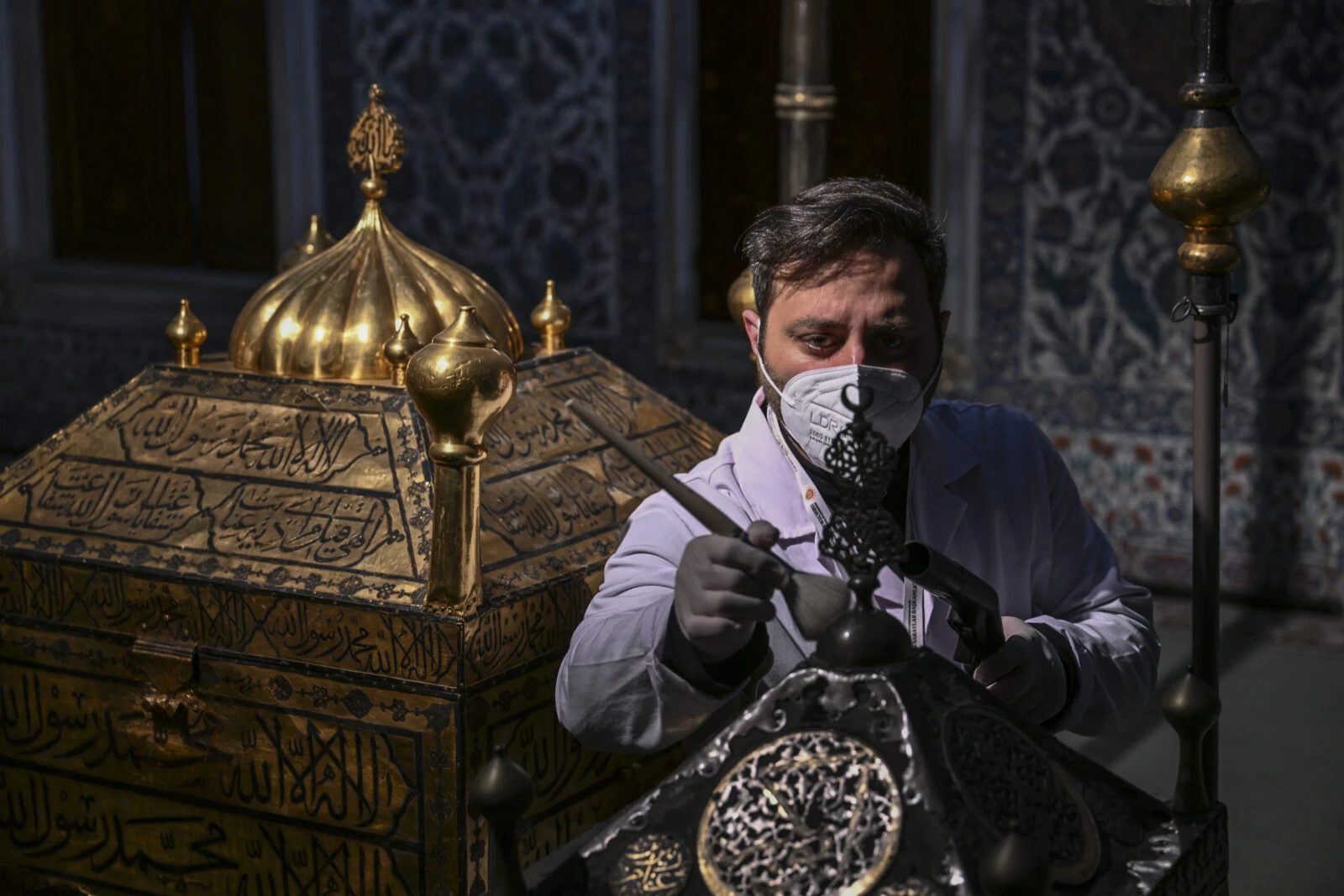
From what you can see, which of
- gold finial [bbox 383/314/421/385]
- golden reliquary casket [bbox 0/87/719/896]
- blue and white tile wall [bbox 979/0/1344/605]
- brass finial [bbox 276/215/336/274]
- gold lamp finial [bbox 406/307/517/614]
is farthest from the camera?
blue and white tile wall [bbox 979/0/1344/605]

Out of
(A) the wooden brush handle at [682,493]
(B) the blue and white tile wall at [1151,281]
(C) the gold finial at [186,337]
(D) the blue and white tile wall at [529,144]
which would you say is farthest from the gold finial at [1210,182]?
(D) the blue and white tile wall at [529,144]

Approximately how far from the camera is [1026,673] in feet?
4.99

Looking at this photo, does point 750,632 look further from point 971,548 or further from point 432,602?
point 432,602

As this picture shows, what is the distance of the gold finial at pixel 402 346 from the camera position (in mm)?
2182

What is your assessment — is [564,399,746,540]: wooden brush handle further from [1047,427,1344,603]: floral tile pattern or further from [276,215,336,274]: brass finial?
[1047,427,1344,603]: floral tile pattern

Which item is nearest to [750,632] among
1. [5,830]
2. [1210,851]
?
[1210,851]

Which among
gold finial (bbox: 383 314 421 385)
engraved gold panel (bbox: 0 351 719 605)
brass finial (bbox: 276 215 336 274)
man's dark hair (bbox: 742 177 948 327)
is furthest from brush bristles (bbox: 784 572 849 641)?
brass finial (bbox: 276 215 336 274)

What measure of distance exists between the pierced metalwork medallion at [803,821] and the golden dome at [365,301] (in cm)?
133

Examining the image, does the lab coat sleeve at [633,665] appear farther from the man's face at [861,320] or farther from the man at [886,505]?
the man's face at [861,320]

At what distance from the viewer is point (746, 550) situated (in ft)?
4.13

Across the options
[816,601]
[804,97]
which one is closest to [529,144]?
[804,97]

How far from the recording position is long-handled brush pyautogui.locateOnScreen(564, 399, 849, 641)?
118 centimetres

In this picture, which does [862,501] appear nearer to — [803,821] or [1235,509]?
[803,821]

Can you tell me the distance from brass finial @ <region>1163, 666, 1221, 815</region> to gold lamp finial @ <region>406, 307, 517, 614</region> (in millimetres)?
801
